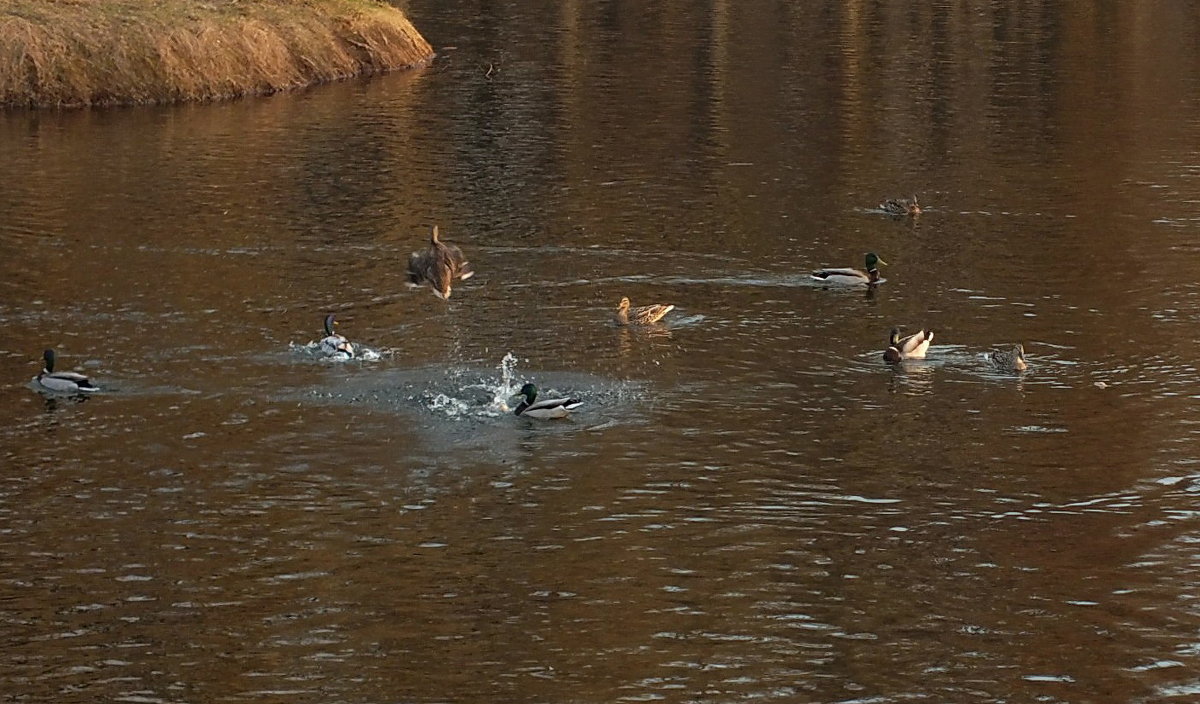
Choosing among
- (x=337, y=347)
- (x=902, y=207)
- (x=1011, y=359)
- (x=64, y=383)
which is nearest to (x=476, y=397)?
(x=337, y=347)

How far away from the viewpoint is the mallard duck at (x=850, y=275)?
33250mm

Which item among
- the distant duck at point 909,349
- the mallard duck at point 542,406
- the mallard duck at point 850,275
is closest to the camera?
the mallard duck at point 542,406

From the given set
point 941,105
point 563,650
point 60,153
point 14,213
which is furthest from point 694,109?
point 563,650

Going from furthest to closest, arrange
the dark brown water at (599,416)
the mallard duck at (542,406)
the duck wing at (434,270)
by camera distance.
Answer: the duck wing at (434,270), the mallard duck at (542,406), the dark brown water at (599,416)

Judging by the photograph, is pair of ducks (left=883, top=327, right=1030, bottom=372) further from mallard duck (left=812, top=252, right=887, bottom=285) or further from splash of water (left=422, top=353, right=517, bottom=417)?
splash of water (left=422, top=353, right=517, bottom=417)

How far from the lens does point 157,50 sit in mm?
53875

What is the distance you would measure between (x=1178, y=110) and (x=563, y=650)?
39.6 metres

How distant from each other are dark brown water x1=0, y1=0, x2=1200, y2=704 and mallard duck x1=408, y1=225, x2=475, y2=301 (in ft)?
4.64

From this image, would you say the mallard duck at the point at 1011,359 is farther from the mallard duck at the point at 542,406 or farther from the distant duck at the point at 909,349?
the mallard duck at the point at 542,406

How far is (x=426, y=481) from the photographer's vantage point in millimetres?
23047

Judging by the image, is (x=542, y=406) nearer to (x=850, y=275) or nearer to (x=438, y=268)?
(x=438, y=268)

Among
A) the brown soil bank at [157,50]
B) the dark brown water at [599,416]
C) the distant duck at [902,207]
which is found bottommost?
the dark brown water at [599,416]

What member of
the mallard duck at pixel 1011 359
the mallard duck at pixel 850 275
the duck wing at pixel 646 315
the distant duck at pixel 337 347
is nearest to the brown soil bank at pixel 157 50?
the mallard duck at pixel 850 275

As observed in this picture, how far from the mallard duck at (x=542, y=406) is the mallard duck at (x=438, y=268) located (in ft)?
5.97
